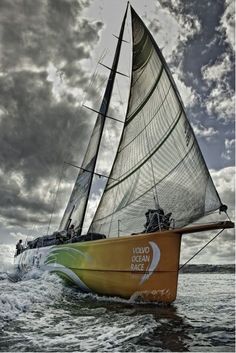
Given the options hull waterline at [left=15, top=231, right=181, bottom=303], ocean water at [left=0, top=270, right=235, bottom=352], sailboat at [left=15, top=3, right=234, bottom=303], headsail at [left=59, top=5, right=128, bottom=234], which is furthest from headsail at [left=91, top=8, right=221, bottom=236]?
ocean water at [left=0, top=270, right=235, bottom=352]

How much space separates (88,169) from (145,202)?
6.66 metres

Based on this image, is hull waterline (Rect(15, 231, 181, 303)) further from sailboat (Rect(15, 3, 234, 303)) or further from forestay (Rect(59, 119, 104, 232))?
Result: forestay (Rect(59, 119, 104, 232))

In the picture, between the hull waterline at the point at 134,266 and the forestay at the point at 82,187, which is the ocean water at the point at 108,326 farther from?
the forestay at the point at 82,187

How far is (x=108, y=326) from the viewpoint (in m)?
5.92

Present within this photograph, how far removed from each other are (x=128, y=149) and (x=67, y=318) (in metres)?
7.74

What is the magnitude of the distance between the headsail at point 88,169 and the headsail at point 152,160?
203 cm

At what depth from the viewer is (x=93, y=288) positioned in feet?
34.7

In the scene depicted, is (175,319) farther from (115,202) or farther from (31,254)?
(31,254)

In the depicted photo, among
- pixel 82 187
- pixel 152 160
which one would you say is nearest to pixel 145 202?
pixel 152 160

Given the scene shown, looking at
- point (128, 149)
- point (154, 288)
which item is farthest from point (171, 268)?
point (128, 149)

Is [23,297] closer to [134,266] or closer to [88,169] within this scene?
[134,266]

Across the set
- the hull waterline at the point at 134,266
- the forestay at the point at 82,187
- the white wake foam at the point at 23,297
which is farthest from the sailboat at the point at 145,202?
the white wake foam at the point at 23,297

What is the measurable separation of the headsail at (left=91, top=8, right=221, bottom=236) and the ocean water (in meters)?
2.73

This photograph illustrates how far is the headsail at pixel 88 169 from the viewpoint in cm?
1620
